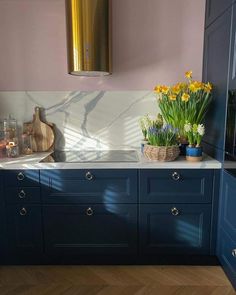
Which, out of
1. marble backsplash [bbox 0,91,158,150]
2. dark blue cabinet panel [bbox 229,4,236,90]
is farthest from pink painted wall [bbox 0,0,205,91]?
dark blue cabinet panel [bbox 229,4,236,90]

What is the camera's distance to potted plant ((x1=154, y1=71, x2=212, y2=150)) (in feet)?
5.90

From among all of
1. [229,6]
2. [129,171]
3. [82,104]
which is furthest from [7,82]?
[229,6]

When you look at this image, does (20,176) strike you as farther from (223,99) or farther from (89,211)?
(223,99)

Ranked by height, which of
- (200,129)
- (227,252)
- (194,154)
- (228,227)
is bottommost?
(227,252)

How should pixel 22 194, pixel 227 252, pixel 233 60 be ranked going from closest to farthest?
pixel 233 60 → pixel 227 252 → pixel 22 194

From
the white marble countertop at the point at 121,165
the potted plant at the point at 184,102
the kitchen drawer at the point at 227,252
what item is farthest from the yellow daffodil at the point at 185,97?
the kitchen drawer at the point at 227,252

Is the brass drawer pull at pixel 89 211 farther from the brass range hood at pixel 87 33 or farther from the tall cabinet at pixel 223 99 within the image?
the brass range hood at pixel 87 33

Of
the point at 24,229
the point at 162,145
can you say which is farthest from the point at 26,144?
the point at 162,145

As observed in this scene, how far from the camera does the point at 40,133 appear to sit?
2195 mm

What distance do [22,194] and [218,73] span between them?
1.53 m

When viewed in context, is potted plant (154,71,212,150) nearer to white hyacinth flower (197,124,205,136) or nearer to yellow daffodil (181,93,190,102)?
yellow daffodil (181,93,190,102)

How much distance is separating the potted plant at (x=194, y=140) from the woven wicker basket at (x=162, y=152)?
0.09 m

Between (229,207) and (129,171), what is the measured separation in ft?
2.10

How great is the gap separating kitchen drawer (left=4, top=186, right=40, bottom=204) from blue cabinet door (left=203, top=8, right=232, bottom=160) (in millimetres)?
1232
